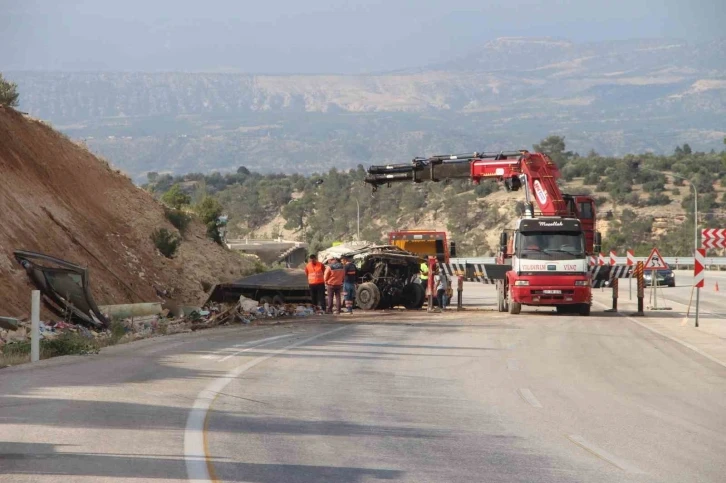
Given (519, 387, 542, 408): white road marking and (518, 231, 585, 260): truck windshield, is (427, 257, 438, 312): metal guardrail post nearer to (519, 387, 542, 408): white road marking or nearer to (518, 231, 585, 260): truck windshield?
(518, 231, 585, 260): truck windshield

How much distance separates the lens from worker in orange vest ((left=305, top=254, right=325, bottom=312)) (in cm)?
3331

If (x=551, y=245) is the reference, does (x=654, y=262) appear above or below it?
below

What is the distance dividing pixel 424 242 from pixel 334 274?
Result: 1037 cm

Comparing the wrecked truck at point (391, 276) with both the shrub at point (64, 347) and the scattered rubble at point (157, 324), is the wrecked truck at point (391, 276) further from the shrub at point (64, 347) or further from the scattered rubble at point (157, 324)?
the shrub at point (64, 347)

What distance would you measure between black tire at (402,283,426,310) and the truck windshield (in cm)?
507

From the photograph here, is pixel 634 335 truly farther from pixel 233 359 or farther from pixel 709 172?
pixel 709 172

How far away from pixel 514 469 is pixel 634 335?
1787cm

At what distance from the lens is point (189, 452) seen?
10812 mm

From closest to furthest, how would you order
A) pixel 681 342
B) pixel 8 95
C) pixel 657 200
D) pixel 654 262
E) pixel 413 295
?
pixel 681 342, pixel 413 295, pixel 654 262, pixel 8 95, pixel 657 200

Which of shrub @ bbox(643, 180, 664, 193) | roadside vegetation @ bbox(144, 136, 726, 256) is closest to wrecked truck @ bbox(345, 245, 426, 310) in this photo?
roadside vegetation @ bbox(144, 136, 726, 256)

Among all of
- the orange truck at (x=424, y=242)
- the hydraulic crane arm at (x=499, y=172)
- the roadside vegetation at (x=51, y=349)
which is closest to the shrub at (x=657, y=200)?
the orange truck at (x=424, y=242)

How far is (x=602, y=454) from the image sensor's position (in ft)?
38.1

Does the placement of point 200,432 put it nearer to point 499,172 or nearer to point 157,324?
point 157,324

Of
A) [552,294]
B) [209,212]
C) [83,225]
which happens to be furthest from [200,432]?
[209,212]
